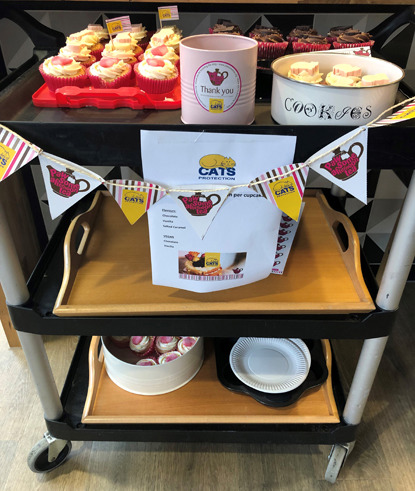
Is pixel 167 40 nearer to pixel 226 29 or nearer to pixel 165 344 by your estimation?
pixel 226 29

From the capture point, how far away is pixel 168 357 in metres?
1.32

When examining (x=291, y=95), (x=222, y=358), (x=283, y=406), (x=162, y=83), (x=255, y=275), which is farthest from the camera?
(x=222, y=358)

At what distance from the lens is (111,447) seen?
4.62 ft

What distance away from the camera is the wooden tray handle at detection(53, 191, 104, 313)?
3.56ft

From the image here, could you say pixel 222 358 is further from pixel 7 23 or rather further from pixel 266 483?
pixel 7 23

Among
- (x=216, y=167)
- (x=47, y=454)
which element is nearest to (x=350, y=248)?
(x=216, y=167)

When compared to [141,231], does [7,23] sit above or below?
above

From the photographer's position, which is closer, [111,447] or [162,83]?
[162,83]

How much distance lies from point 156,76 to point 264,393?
85 centimetres

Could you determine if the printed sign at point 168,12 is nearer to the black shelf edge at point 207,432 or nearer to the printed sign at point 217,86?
the printed sign at point 217,86

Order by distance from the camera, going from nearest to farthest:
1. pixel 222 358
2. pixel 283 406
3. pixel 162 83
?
pixel 162 83 → pixel 283 406 → pixel 222 358

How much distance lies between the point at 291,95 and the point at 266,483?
1.06 m

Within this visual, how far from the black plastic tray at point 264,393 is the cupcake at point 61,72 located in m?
0.84

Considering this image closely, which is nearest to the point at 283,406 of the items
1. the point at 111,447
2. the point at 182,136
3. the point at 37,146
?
the point at 111,447
